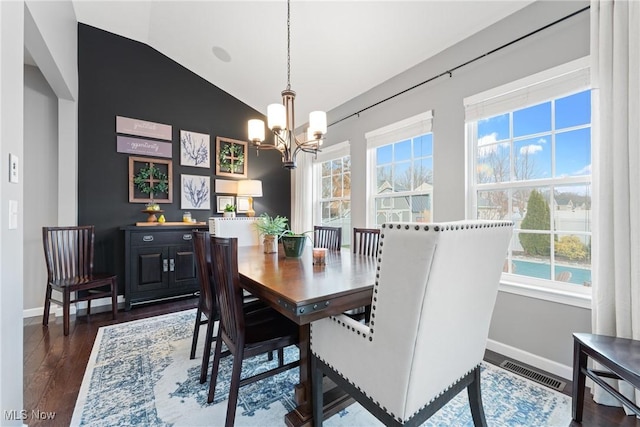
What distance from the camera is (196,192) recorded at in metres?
4.14

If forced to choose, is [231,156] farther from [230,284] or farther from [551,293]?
[551,293]

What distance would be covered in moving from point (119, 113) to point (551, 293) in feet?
16.0

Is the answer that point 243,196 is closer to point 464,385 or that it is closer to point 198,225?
point 198,225

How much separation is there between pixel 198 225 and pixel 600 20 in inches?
161

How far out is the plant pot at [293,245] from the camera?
7.00 feet

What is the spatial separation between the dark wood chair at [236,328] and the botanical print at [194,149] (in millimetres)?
2949

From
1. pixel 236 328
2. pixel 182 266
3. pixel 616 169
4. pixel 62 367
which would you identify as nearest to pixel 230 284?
pixel 236 328

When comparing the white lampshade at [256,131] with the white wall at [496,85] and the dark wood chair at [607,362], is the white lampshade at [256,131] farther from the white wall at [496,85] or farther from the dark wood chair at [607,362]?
the dark wood chair at [607,362]

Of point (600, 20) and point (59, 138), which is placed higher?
point (600, 20)

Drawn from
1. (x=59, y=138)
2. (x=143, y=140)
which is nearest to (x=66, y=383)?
(x=59, y=138)

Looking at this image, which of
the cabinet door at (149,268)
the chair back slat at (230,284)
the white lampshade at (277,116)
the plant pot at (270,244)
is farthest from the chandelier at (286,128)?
the cabinet door at (149,268)

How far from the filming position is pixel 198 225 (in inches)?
148

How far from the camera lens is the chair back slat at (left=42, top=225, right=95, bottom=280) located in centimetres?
282

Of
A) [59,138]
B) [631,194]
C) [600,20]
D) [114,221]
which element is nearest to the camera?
[631,194]
